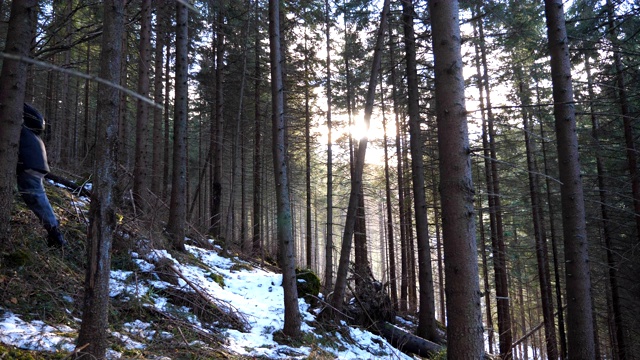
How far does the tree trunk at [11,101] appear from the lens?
3852 millimetres

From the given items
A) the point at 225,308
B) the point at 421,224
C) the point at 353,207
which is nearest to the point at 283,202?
the point at 353,207

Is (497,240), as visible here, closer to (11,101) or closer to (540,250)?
(540,250)

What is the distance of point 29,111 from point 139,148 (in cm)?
460

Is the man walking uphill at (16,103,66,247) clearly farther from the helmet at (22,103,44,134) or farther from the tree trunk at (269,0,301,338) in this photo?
the tree trunk at (269,0,301,338)

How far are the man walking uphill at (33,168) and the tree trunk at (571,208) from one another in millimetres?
7418

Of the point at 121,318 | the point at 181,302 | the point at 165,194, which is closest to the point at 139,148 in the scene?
the point at 181,302

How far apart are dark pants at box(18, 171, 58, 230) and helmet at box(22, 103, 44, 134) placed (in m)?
0.60

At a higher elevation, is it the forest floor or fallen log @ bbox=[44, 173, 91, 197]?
fallen log @ bbox=[44, 173, 91, 197]

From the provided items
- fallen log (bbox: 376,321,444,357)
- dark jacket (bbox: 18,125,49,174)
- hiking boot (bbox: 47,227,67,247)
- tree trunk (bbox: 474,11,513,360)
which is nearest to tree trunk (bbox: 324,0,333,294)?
fallen log (bbox: 376,321,444,357)

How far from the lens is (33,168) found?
4.41m

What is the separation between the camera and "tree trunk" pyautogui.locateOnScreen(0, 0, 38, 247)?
3.85m

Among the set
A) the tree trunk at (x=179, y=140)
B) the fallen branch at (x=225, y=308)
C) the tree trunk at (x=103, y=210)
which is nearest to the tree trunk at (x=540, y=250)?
the tree trunk at (x=179, y=140)

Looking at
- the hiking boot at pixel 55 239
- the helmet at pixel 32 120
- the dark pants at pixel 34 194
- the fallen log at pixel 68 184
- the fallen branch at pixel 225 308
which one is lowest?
the fallen branch at pixel 225 308

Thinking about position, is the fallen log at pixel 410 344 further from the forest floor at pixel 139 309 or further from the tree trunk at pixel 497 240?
the tree trunk at pixel 497 240
